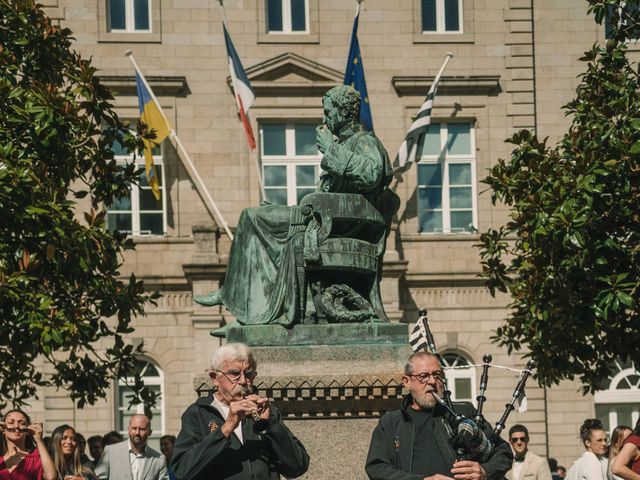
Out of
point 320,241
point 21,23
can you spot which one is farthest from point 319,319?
point 21,23

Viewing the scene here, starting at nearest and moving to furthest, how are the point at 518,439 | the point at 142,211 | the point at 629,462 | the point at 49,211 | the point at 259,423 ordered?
the point at 259,423 → the point at 629,462 → the point at 518,439 → the point at 49,211 → the point at 142,211

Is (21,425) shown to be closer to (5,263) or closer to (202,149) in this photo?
(5,263)

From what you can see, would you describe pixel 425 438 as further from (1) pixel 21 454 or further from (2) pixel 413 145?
(2) pixel 413 145

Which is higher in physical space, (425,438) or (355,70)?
(355,70)

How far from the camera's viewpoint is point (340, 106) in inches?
495

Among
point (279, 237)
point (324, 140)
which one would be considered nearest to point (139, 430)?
point (279, 237)

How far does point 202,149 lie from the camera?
3281 centimetres

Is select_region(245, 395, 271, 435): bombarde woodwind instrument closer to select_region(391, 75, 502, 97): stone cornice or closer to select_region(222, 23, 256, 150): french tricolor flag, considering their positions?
select_region(222, 23, 256, 150): french tricolor flag

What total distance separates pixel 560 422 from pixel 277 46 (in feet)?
29.1

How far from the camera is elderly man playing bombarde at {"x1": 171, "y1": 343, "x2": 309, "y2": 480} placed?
8711mm

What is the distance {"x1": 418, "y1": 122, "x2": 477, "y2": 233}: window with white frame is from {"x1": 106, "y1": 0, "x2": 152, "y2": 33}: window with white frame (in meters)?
5.77

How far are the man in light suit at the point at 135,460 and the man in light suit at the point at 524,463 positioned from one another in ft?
11.3

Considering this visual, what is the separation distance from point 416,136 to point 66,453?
17233 millimetres

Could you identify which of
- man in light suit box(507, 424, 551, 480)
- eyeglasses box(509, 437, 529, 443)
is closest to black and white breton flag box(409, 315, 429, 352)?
man in light suit box(507, 424, 551, 480)
